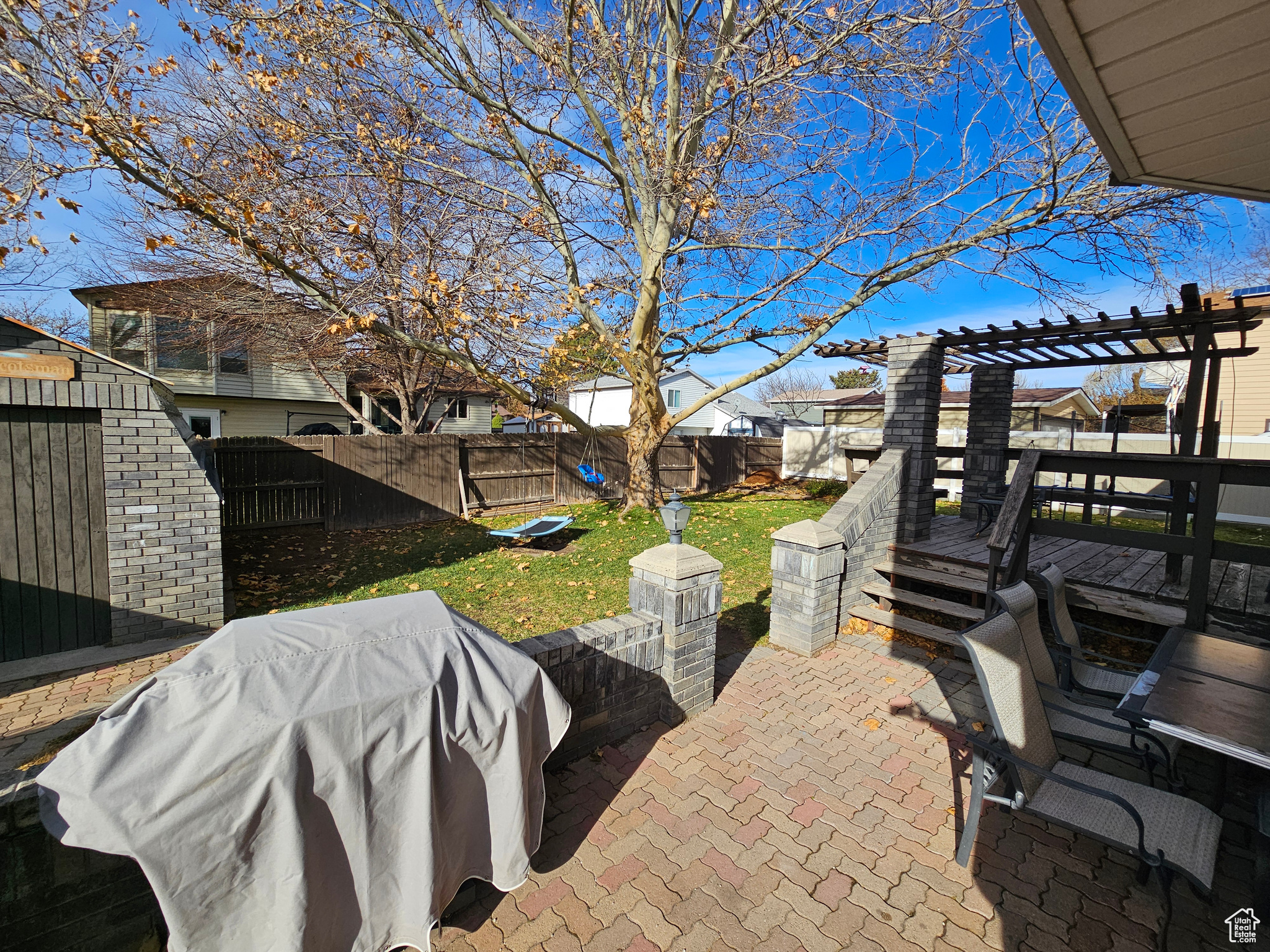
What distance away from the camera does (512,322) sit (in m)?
7.70

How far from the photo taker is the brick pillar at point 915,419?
639 centimetres

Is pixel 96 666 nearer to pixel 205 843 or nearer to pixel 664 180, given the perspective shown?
pixel 205 843

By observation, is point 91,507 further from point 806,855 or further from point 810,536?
point 810,536

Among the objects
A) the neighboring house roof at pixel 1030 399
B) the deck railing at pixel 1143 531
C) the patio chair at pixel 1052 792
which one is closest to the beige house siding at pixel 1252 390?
the neighboring house roof at pixel 1030 399

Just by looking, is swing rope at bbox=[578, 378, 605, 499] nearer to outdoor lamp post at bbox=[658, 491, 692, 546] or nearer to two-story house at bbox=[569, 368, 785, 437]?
outdoor lamp post at bbox=[658, 491, 692, 546]

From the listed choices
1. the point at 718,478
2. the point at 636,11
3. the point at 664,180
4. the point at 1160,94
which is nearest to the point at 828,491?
the point at 718,478

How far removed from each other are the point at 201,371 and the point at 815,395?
3290 centimetres

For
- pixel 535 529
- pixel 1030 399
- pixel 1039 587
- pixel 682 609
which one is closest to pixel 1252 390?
pixel 1030 399

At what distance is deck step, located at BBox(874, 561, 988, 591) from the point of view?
5.19 metres

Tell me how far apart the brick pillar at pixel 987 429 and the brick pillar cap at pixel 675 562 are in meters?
6.53

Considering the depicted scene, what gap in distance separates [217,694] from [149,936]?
100cm

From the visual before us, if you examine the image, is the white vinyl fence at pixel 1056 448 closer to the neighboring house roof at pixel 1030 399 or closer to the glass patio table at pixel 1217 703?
the glass patio table at pixel 1217 703

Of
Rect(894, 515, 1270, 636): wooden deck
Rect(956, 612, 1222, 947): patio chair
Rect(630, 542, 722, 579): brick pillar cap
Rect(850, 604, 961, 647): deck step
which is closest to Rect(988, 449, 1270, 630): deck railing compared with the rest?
Rect(894, 515, 1270, 636): wooden deck

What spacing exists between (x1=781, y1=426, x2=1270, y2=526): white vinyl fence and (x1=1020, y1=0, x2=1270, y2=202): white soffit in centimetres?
198
